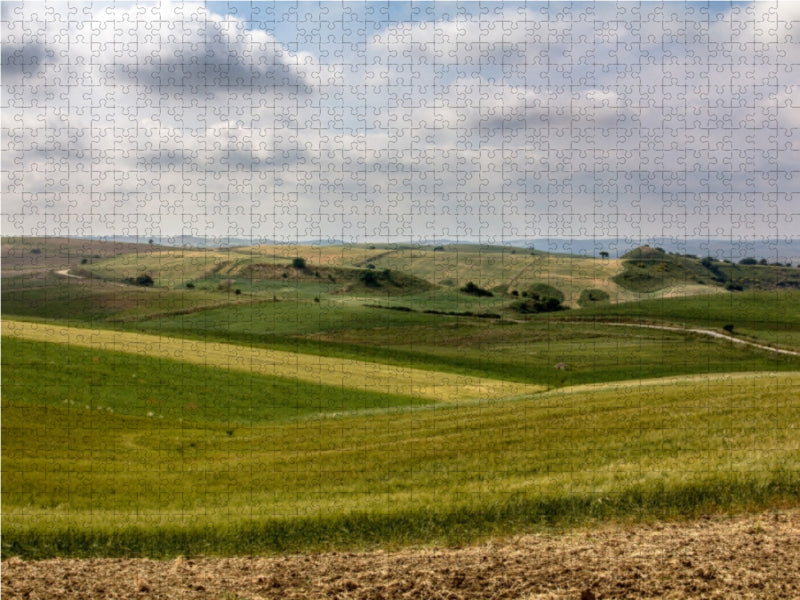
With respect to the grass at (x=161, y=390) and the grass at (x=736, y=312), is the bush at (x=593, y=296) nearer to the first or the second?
the grass at (x=736, y=312)

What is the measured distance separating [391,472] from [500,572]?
9161mm

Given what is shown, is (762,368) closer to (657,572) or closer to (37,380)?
(37,380)

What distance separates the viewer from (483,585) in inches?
365

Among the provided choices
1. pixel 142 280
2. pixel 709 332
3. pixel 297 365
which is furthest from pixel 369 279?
Result: pixel 297 365

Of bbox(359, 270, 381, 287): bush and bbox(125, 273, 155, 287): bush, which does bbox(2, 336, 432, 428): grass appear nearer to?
bbox(125, 273, 155, 287): bush

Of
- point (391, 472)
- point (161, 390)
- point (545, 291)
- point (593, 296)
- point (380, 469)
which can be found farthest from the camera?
point (545, 291)

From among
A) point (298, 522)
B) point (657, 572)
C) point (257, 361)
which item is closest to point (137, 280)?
point (257, 361)

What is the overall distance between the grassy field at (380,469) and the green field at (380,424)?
2.7 inches

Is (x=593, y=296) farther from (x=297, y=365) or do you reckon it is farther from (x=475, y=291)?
(x=297, y=365)

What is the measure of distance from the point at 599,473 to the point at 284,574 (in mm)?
7315

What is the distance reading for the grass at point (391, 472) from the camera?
13180 millimetres

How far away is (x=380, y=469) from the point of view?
62.4 ft

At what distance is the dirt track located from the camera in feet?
29.3

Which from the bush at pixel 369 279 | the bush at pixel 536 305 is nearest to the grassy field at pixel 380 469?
the bush at pixel 536 305
